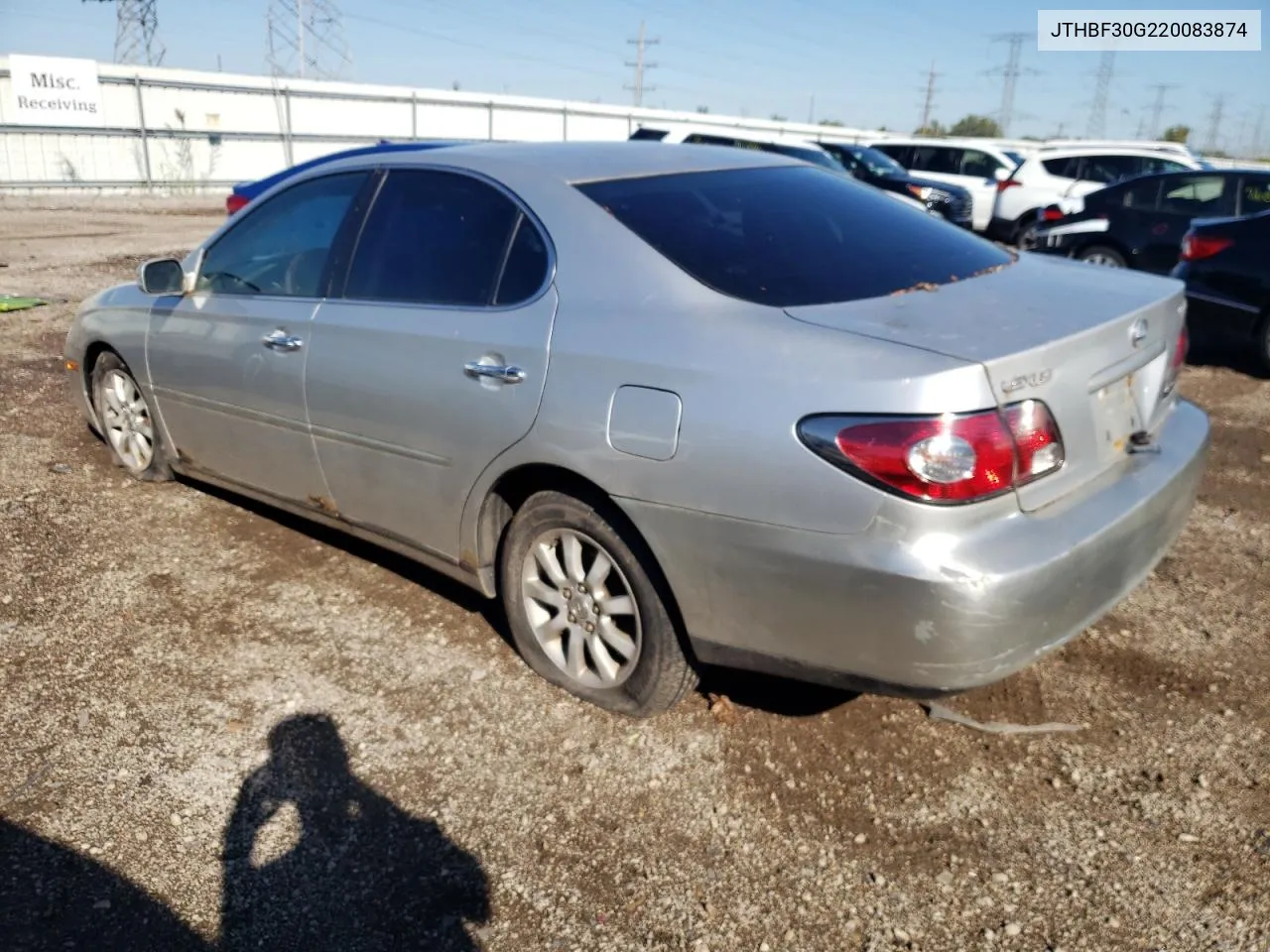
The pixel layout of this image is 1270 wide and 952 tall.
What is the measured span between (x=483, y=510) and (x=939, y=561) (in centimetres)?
151

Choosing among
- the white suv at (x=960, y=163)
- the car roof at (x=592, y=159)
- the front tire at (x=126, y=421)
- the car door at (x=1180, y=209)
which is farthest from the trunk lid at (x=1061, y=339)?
the white suv at (x=960, y=163)

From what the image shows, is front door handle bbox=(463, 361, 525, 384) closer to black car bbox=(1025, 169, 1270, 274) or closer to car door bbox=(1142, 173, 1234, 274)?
black car bbox=(1025, 169, 1270, 274)

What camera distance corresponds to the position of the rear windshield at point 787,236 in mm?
2996

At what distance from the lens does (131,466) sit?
5.26m

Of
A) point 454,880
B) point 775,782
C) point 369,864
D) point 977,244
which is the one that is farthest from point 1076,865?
point 977,244

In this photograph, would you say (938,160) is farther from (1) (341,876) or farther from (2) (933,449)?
(1) (341,876)

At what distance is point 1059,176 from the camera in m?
14.6

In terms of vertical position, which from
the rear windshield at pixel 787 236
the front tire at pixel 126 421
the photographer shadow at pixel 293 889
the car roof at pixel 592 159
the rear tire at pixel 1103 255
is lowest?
the photographer shadow at pixel 293 889

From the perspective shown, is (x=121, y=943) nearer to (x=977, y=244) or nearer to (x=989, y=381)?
(x=989, y=381)

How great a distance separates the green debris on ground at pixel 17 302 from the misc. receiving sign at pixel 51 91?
504 inches

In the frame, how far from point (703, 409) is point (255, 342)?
7.11 feet

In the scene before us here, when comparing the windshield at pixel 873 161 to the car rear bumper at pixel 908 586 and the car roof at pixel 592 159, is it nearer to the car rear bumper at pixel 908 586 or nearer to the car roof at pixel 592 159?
the car roof at pixel 592 159

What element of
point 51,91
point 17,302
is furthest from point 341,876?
point 51,91

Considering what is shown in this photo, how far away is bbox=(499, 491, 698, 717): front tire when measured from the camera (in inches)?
119
